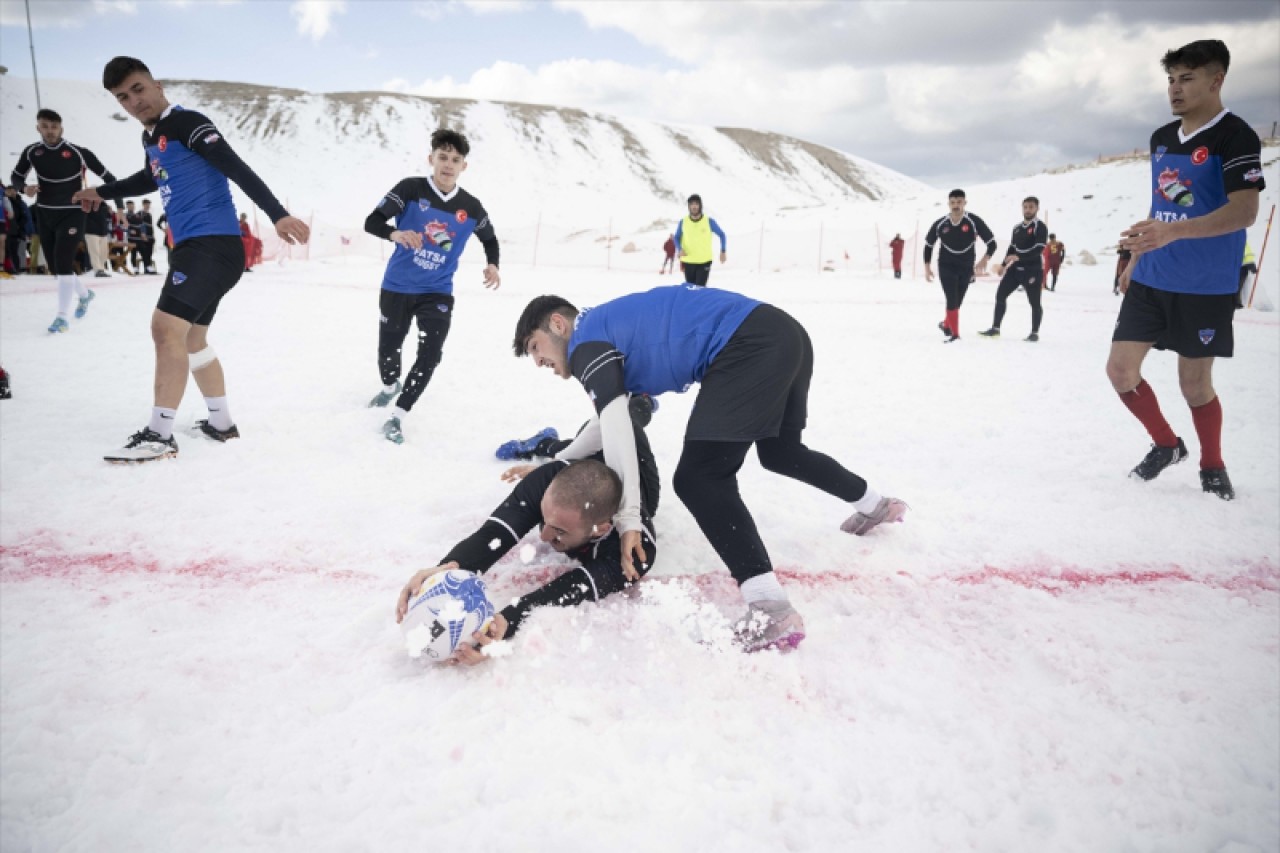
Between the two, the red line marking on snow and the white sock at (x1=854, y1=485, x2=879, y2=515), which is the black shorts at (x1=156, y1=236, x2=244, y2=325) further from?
the white sock at (x1=854, y1=485, x2=879, y2=515)

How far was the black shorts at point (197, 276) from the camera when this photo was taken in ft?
9.89

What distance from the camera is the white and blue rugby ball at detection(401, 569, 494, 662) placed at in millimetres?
1648

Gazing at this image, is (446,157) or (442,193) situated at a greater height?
(446,157)

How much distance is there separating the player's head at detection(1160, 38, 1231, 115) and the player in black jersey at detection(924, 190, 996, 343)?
14.4 ft

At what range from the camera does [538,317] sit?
6.64 feet

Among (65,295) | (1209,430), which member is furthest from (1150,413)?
(65,295)

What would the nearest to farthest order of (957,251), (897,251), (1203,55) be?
(1203,55), (957,251), (897,251)

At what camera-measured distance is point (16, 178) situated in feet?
18.2

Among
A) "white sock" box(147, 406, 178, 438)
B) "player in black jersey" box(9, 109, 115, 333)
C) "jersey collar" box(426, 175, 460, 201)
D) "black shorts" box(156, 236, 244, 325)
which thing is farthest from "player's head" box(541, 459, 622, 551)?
"player in black jersey" box(9, 109, 115, 333)

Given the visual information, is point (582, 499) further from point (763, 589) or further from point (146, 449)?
point (146, 449)

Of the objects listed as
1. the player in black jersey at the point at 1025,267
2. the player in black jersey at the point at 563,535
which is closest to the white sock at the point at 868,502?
the player in black jersey at the point at 563,535

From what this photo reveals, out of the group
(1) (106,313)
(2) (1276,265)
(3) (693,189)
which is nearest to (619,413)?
(1) (106,313)

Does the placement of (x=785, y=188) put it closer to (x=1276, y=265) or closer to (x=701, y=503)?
(x=1276, y=265)

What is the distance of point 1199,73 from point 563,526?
328 cm
